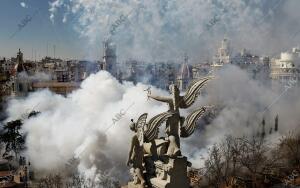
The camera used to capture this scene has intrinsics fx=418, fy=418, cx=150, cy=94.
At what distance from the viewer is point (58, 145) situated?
973 inches

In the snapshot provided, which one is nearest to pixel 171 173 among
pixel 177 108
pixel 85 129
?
pixel 177 108

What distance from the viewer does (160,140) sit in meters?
6.50

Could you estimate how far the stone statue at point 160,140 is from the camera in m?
6.15

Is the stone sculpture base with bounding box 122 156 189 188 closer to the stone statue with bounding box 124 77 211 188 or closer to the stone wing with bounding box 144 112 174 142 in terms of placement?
the stone statue with bounding box 124 77 211 188

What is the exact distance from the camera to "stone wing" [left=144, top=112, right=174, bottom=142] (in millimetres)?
6160

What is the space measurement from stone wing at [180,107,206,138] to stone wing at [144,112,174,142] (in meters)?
0.31

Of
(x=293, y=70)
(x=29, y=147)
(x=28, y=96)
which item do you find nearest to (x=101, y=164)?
(x=29, y=147)

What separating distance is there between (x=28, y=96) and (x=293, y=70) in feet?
68.9

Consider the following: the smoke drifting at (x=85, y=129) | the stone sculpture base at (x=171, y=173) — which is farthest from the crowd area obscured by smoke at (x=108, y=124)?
the stone sculpture base at (x=171, y=173)

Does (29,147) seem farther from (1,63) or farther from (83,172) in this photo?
(1,63)

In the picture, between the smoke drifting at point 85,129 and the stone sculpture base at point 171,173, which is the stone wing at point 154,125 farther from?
the smoke drifting at point 85,129

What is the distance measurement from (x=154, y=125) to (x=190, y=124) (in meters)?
0.62

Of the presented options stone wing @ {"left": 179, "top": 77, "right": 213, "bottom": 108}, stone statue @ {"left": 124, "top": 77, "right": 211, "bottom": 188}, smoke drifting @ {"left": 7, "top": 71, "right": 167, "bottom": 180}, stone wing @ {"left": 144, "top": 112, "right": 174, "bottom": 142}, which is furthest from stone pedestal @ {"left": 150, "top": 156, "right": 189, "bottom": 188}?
smoke drifting @ {"left": 7, "top": 71, "right": 167, "bottom": 180}

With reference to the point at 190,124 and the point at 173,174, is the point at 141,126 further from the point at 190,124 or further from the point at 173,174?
the point at 173,174
